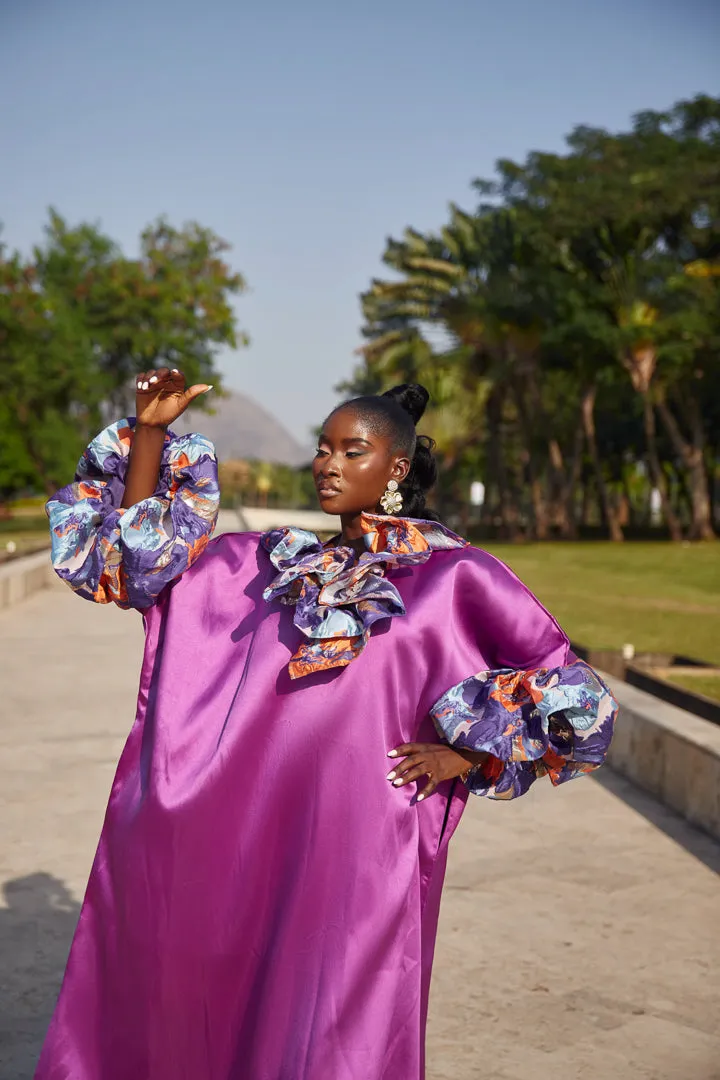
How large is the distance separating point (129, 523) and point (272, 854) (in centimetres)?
75

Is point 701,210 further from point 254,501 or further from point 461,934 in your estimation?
point 254,501

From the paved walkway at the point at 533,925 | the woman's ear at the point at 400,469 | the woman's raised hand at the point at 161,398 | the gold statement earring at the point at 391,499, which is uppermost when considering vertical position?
the woman's raised hand at the point at 161,398

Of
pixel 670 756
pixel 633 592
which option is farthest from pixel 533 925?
pixel 633 592

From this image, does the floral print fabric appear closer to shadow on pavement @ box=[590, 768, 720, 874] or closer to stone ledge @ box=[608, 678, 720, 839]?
shadow on pavement @ box=[590, 768, 720, 874]

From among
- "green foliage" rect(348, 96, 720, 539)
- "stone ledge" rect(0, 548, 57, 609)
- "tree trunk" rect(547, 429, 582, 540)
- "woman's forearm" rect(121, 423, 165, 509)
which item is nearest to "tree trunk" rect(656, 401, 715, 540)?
"green foliage" rect(348, 96, 720, 539)

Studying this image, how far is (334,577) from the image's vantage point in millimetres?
2680

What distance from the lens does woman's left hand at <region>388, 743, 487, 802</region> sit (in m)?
2.60

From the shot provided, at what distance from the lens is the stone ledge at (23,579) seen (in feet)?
55.9

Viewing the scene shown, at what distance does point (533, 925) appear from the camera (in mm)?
4906

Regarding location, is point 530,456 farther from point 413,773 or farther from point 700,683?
point 413,773

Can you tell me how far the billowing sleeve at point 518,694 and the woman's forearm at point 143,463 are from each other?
70 centimetres

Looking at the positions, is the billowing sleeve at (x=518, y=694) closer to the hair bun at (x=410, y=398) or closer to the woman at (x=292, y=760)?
the woman at (x=292, y=760)

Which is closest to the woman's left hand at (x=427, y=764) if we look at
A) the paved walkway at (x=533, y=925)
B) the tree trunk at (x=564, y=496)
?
the paved walkway at (x=533, y=925)

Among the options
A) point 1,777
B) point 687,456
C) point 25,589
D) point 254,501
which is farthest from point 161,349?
point 254,501
